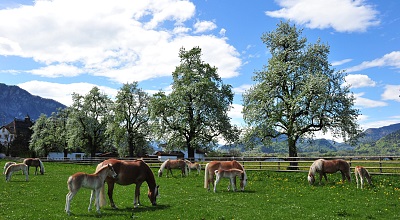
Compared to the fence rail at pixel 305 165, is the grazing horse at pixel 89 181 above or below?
above

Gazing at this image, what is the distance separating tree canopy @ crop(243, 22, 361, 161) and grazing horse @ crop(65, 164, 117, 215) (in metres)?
21.4

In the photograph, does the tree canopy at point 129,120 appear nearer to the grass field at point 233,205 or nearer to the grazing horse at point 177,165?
the grazing horse at point 177,165

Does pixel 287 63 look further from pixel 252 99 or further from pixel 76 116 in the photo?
pixel 76 116

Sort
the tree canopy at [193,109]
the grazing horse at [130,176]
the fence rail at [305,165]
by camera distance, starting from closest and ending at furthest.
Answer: the grazing horse at [130,176] < the fence rail at [305,165] < the tree canopy at [193,109]

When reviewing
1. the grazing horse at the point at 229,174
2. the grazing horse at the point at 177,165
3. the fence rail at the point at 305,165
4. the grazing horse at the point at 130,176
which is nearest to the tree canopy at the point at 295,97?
the fence rail at the point at 305,165

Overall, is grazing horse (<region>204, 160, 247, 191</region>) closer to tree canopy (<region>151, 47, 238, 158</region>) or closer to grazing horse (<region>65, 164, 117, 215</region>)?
grazing horse (<region>65, 164, 117, 215</region>)

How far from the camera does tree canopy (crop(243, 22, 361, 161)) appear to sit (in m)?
29.6

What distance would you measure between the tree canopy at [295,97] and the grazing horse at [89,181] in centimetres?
2145

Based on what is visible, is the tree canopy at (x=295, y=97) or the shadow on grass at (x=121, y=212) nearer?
the shadow on grass at (x=121, y=212)

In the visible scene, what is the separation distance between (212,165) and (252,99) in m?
16.2

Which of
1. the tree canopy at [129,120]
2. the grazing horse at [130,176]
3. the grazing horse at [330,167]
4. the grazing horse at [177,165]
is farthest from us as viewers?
the tree canopy at [129,120]

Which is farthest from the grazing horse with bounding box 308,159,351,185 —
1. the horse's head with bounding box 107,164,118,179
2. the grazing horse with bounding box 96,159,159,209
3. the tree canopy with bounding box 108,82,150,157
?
the tree canopy with bounding box 108,82,150,157

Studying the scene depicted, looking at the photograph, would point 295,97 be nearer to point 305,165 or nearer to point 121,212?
point 305,165

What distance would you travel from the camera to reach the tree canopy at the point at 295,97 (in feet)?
97.0
